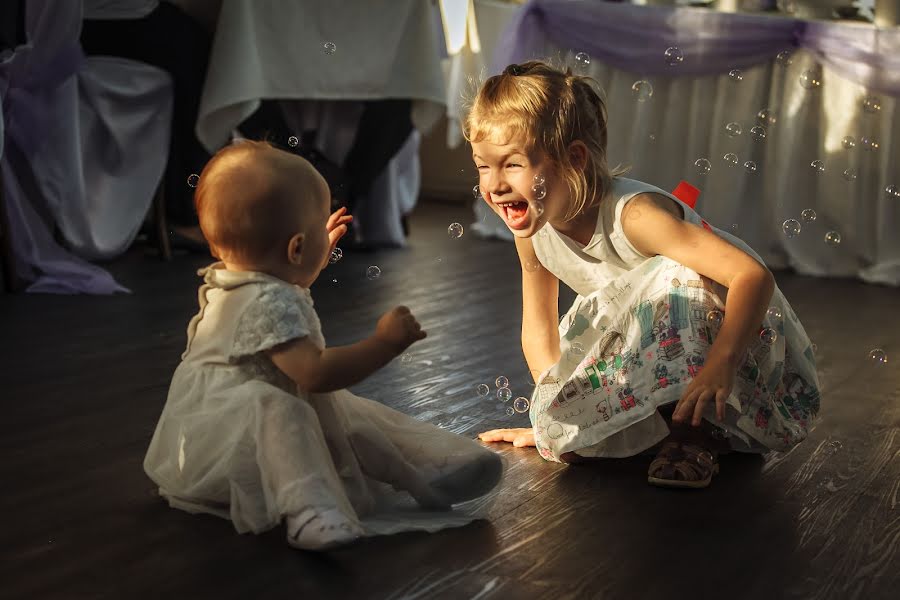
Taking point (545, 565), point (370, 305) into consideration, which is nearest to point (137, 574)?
point (545, 565)

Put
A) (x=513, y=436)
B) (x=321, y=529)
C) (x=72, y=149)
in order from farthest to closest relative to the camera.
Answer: (x=72, y=149) < (x=513, y=436) < (x=321, y=529)

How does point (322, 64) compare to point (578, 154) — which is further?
point (322, 64)

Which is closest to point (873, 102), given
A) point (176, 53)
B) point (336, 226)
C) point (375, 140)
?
point (375, 140)

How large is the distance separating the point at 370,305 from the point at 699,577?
1511 mm

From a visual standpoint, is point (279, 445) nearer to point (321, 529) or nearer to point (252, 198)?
point (321, 529)

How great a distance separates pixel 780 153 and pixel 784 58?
0.30 m

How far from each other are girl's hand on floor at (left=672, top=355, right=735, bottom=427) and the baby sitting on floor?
20cm

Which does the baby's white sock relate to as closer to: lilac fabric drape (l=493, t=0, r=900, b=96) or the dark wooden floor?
the dark wooden floor

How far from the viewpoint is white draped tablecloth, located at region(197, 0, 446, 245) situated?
112 inches

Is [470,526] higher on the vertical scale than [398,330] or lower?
lower

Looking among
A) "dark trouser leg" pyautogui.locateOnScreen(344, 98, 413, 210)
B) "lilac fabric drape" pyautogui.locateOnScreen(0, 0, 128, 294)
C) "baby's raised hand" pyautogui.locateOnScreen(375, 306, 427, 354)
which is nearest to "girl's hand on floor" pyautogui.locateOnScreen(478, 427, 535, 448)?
"baby's raised hand" pyautogui.locateOnScreen(375, 306, 427, 354)

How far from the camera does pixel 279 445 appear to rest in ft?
3.19

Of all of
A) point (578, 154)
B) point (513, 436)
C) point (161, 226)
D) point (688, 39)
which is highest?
point (578, 154)

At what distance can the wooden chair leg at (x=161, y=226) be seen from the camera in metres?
2.96
